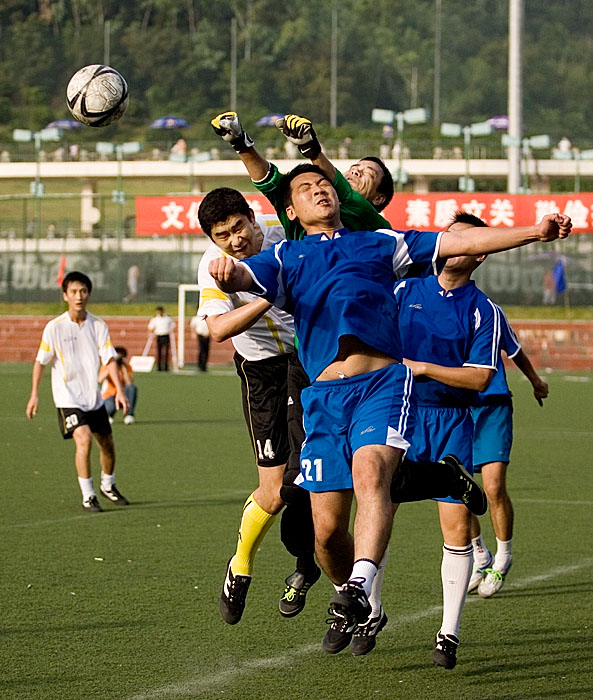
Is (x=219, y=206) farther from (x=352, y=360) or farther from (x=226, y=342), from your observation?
(x=226, y=342)

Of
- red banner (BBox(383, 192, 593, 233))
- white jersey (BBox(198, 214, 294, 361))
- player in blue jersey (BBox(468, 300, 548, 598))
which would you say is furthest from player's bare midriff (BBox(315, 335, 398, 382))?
red banner (BBox(383, 192, 593, 233))

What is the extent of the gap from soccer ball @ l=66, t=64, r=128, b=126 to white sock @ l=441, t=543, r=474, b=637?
328 centimetres

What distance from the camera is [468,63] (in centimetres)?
11394

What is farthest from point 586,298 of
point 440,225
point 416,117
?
point 416,117

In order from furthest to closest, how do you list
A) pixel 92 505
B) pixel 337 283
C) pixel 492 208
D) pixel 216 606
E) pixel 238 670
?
pixel 492 208
pixel 92 505
pixel 216 606
pixel 238 670
pixel 337 283

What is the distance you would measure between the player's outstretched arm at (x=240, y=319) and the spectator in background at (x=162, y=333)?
2538 cm

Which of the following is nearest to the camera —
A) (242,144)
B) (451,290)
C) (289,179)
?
(289,179)

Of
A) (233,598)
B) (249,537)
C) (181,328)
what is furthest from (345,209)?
(181,328)

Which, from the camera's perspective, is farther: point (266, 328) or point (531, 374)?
point (531, 374)

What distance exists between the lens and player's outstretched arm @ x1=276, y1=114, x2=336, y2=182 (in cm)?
623

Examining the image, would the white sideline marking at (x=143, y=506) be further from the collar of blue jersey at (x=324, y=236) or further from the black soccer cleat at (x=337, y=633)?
the black soccer cleat at (x=337, y=633)

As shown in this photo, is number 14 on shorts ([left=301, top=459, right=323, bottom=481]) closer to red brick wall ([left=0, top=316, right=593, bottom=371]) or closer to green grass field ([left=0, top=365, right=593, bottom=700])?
green grass field ([left=0, top=365, right=593, bottom=700])

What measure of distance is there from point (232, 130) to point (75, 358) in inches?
224

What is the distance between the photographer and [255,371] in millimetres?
7062
